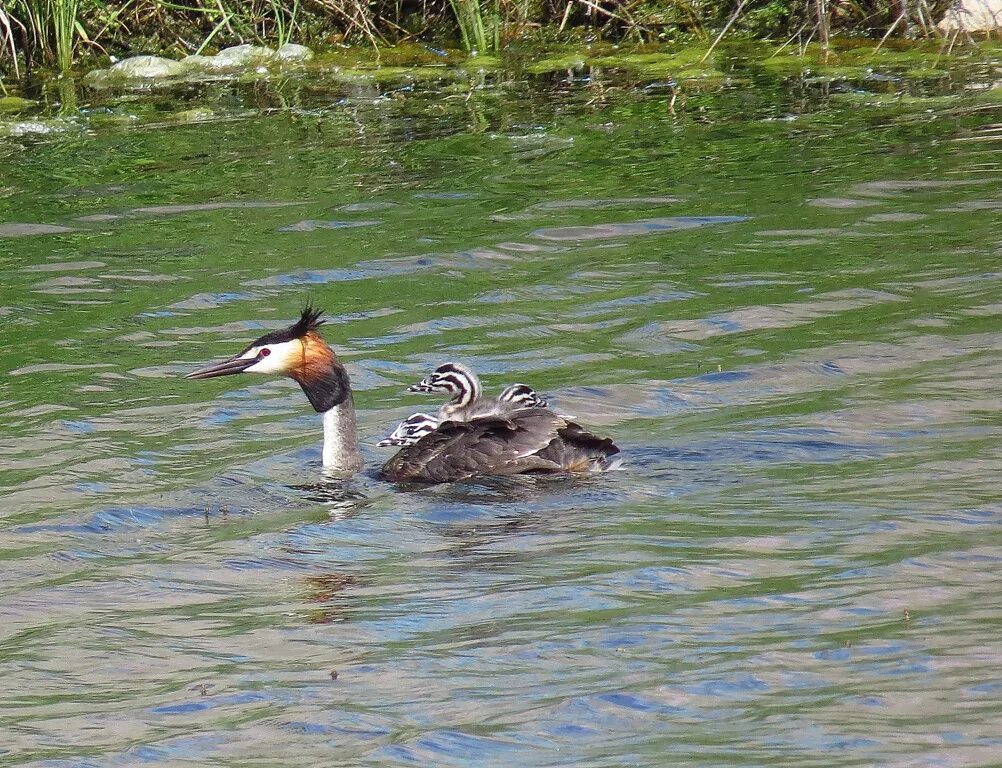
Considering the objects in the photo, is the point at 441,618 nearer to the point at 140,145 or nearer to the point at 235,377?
the point at 235,377

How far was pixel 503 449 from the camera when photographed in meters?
7.20

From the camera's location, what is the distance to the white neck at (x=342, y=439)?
7.63 meters

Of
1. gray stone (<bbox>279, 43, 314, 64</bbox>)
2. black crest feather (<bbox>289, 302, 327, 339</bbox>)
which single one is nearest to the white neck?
black crest feather (<bbox>289, 302, 327, 339</bbox>)

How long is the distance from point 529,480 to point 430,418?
2.18ft

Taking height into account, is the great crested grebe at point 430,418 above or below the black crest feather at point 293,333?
below

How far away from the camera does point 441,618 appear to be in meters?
5.39

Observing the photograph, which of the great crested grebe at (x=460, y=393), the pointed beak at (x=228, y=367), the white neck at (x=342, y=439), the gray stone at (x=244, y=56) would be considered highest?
the gray stone at (x=244, y=56)

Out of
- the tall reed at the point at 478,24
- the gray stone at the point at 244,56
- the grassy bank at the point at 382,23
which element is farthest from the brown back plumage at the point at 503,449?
the gray stone at the point at 244,56

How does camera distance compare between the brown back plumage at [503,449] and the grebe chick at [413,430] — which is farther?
the grebe chick at [413,430]

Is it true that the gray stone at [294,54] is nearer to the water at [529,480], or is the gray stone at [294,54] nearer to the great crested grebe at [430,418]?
the water at [529,480]

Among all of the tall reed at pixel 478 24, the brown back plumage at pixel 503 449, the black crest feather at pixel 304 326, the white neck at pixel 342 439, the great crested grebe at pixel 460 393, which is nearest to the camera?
the brown back plumage at pixel 503 449

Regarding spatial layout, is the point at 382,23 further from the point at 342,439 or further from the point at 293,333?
the point at 342,439

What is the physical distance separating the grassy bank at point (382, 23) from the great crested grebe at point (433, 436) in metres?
8.96

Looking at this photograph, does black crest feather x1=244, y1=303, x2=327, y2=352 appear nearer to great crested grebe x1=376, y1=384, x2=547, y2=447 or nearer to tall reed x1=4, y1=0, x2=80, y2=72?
great crested grebe x1=376, y1=384, x2=547, y2=447
